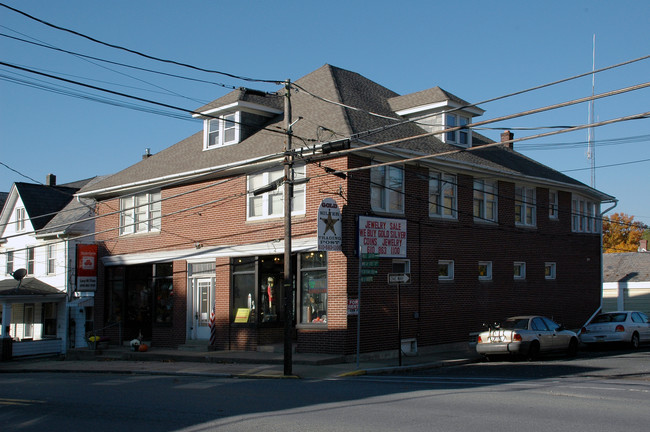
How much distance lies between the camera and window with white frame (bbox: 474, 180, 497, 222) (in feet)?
84.2

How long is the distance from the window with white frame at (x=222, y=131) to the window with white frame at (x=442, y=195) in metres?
7.48

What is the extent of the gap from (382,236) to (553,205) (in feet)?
37.7

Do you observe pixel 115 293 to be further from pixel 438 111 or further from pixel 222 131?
pixel 438 111

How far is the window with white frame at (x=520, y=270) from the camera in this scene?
89.8 feet

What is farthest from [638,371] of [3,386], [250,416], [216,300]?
[3,386]

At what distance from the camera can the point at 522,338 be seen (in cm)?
2066

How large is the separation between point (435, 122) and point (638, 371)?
11977mm

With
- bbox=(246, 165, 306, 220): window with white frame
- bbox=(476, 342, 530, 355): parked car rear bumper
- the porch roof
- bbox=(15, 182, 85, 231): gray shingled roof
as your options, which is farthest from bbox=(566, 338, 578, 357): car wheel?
bbox=(15, 182, 85, 231): gray shingled roof

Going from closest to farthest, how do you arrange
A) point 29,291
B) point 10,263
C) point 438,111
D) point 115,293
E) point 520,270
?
point 438,111
point 520,270
point 115,293
point 29,291
point 10,263

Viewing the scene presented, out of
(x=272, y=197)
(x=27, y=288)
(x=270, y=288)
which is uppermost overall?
(x=272, y=197)

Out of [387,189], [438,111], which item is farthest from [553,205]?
[387,189]

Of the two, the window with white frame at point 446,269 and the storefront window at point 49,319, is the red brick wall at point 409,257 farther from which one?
the storefront window at point 49,319

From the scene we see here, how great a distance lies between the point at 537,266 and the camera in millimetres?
28172

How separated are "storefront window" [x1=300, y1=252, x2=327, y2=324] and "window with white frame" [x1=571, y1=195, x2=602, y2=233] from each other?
14860mm
